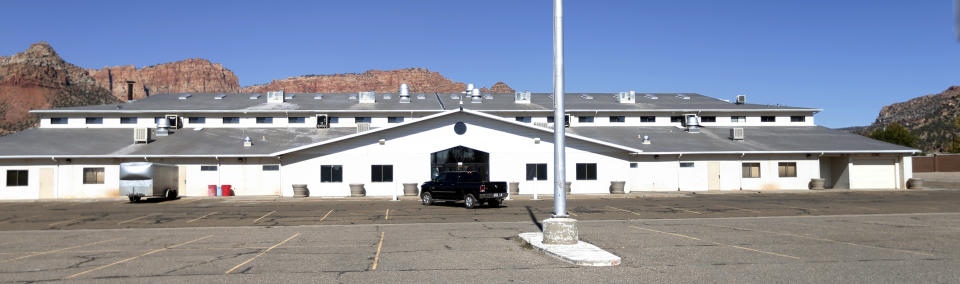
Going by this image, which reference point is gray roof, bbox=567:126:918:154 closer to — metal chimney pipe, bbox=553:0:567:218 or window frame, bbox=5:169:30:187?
metal chimney pipe, bbox=553:0:567:218

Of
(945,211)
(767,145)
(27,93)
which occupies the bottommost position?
(945,211)

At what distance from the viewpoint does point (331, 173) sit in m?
37.9

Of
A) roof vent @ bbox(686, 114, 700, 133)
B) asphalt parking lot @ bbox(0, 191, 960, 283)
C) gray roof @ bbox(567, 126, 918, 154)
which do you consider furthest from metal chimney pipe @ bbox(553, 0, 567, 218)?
roof vent @ bbox(686, 114, 700, 133)

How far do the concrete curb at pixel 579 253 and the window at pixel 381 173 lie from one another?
2440 centimetres

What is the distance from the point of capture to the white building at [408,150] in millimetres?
37656

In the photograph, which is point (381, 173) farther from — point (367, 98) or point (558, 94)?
point (558, 94)

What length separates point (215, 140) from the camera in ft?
137

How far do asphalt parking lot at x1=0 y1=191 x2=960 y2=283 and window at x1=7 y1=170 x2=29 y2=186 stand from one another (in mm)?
14304

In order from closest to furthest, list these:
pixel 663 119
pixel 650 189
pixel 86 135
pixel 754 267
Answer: pixel 754 267, pixel 650 189, pixel 86 135, pixel 663 119

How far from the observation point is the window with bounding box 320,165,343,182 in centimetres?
3791

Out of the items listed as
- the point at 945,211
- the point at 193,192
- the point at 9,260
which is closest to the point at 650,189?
the point at 945,211

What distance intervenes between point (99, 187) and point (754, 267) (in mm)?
37413

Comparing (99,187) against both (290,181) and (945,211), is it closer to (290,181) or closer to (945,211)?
(290,181)

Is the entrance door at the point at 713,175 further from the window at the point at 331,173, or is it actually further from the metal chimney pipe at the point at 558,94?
the metal chimney pipe at the point at 558,94
